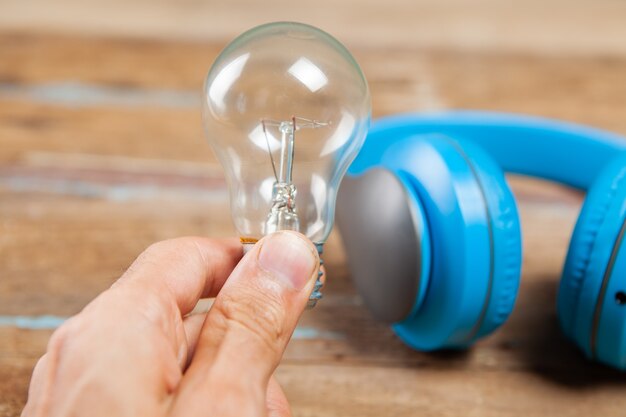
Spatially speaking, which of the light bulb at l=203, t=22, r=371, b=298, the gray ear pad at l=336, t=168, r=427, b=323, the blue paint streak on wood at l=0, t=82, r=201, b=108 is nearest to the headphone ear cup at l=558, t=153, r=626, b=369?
the gray ear pad at l=336, t=168, r=427, b=323

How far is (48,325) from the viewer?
94 cm

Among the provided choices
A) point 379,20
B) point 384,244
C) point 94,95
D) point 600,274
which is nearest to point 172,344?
point 384,244

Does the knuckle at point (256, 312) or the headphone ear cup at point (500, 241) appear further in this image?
the headphone ear cup at point (500, 241)

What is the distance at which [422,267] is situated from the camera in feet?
2.72

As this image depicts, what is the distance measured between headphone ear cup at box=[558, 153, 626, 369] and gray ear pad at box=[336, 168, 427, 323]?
0.16 m

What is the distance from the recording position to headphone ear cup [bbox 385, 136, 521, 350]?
0.80 meters

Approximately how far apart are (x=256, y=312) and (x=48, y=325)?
0.45 metres

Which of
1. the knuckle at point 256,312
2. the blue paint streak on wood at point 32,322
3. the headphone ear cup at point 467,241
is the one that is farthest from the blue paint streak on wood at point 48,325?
the knuckle at point 256,312

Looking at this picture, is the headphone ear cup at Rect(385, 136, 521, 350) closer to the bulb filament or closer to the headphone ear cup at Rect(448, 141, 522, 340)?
the headphone ear cup at Rect(448, 141, 522, 340)

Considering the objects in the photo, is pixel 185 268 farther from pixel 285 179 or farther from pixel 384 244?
pixel 384 244

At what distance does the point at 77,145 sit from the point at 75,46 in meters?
0.43

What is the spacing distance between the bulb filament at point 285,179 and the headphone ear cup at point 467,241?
0.57ft

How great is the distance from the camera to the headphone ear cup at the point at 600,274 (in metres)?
0.78

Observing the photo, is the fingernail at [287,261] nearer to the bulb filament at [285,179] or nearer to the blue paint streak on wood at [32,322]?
the bulb filament at [285,179]
